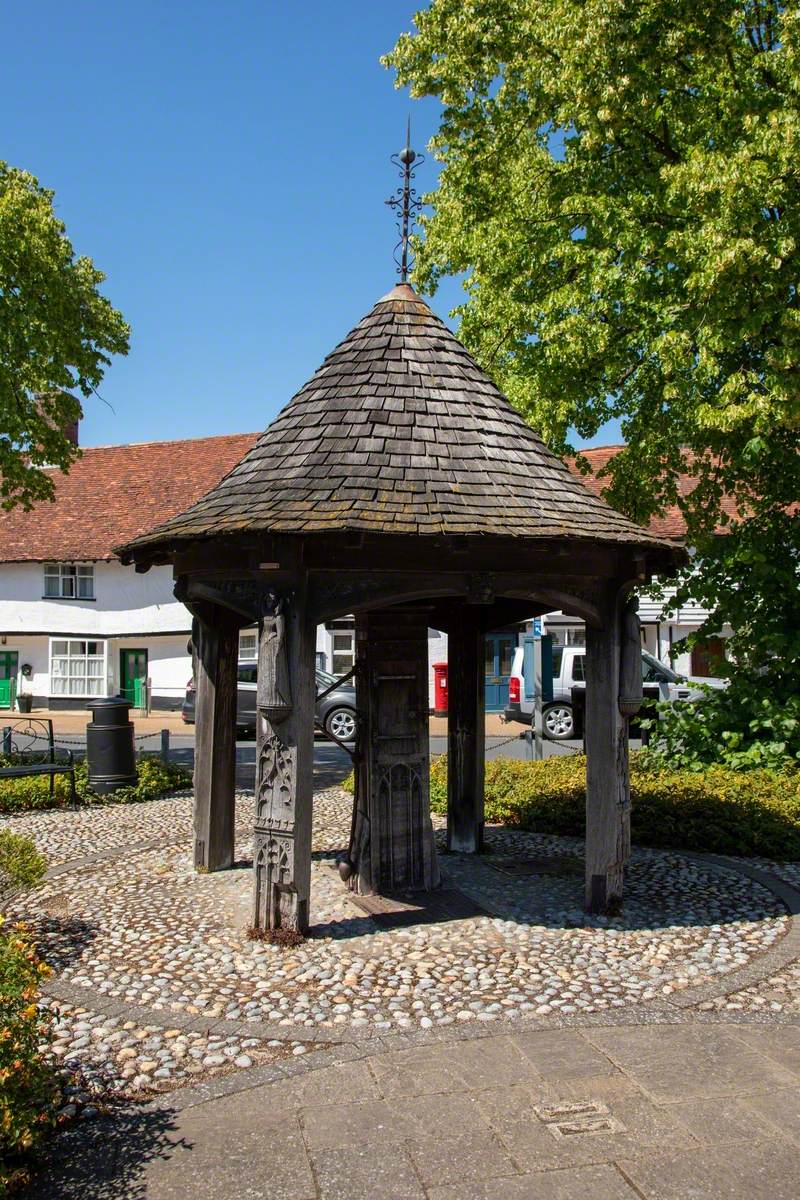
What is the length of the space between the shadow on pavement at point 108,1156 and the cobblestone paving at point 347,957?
1.14 ft

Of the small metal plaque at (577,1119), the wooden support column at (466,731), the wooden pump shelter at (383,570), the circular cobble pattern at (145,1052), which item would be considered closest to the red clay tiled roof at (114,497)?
the wooden support column at (466,731)

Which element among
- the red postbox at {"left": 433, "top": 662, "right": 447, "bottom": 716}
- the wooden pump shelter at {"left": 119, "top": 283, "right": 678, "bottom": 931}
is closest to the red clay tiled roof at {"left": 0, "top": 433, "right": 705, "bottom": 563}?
the red postbox at {"left": 433, "top": 662, "right": 447, "bottom": 716}

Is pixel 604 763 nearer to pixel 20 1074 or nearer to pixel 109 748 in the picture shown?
pixel 20 1074

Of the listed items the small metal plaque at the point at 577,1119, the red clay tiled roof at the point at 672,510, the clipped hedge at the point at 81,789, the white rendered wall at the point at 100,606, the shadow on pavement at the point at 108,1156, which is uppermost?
the red clay tiled roof at the point at 672,510

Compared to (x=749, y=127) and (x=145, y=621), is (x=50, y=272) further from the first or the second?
(x=145, y=621)

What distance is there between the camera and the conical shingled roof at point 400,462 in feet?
22.1

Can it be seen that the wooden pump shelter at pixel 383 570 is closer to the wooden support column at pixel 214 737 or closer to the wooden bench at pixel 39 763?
the wooden support column at pixel 214 737

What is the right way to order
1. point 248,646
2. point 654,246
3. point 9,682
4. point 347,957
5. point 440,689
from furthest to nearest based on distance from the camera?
point 9,682, point 248,646, point 440,689, point 654,246, point 347,957

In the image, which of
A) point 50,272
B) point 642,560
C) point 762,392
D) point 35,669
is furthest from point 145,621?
point 642,560

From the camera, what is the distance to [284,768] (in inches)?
275

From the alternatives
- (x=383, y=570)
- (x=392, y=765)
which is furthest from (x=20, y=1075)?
(x=392, y=765)

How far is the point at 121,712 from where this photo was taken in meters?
13.6

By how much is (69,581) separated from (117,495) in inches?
127

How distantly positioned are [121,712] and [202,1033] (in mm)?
8654
